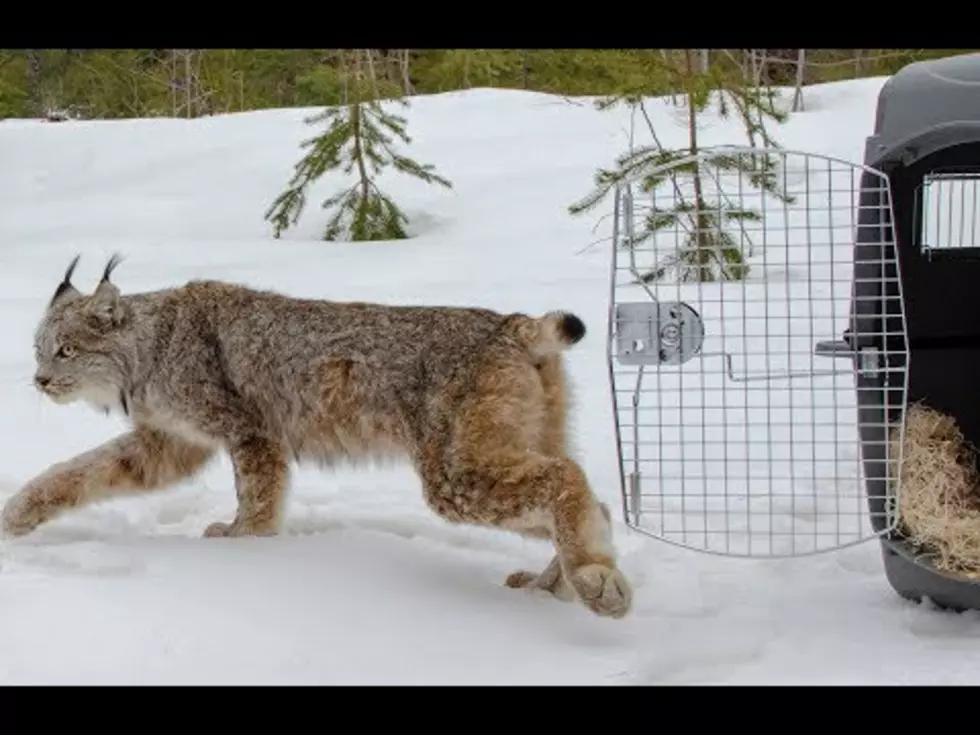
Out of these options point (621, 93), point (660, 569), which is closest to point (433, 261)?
point (621, 93)

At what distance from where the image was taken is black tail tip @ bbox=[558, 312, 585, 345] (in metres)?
4.10

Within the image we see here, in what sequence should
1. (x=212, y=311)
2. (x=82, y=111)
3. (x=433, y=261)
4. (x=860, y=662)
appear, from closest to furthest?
(x=860, y=662)
(x=212, y=311)
(x=433, y=261)
(x=82, y=111)

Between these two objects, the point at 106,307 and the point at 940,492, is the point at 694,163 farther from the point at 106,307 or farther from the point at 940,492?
the point at 106,307

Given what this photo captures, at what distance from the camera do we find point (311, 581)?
4141 mm

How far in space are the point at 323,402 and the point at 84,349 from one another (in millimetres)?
940

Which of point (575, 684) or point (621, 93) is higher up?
point (621, 93)

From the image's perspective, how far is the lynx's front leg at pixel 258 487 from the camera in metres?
4.64

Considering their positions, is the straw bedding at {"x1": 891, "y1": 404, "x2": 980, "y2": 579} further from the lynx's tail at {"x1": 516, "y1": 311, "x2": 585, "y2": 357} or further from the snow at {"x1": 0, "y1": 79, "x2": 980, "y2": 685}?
the lynx's tail at {"x1": 516, "y1": 311, "x2": 585, "y2": 357}

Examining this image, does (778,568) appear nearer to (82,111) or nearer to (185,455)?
(185,455)

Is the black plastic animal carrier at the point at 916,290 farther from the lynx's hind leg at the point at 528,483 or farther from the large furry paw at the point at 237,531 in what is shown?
the large furry paw at the point at 237,531

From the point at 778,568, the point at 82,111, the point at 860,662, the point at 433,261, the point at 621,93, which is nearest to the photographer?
the point at 860,662

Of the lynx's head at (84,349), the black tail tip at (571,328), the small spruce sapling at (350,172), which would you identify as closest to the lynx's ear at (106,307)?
the lynx's head at (84,349)

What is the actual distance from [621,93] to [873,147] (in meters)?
3.04

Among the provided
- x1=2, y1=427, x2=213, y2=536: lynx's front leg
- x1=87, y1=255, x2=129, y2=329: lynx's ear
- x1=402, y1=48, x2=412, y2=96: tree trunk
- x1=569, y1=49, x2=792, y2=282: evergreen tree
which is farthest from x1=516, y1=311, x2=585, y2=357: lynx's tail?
x1=402, y1=48, x2=412, y2=96: tree trunk
